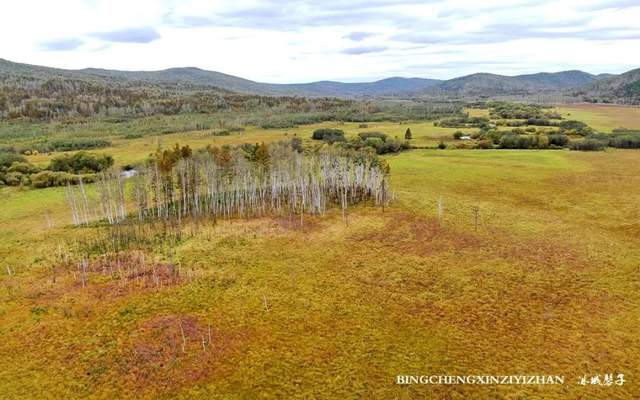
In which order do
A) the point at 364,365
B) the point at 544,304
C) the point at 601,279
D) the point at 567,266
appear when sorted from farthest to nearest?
1. the point at 567,266
2. the point at 601,279
3. the point at 544,304
4. the point at 364,365

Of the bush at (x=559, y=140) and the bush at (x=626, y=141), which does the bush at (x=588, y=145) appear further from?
the bush at (x=626, y=141)

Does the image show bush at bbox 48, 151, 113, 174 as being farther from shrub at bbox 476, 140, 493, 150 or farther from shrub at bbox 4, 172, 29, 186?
shrub at bbox 476, 140, 493, 150

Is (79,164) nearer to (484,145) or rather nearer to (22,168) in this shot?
(22,168)

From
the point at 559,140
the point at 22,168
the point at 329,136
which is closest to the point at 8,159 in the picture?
the point at 22,168

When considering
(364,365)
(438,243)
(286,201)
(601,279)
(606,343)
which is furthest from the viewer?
(286,201)

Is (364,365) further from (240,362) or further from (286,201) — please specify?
(286,201)

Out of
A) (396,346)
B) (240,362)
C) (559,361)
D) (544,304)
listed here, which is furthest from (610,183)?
(240,362)
